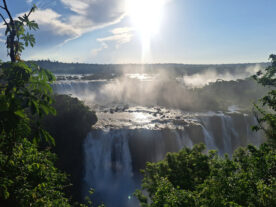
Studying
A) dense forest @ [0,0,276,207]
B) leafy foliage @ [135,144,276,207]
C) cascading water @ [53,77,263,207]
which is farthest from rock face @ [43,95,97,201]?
leafy foliage @ [135,144,276,207]

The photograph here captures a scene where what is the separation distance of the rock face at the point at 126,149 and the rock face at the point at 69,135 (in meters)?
1.02

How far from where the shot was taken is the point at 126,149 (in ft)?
98.6

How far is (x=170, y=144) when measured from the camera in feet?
103

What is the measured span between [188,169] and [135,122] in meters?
22.0

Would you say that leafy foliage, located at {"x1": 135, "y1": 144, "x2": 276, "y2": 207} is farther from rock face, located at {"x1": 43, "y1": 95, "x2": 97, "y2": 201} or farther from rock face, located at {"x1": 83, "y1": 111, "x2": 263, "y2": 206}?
rock face, located at {"x1": 43, "y1": 95, "x2": 97, "y2": 201}

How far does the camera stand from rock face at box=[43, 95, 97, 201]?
2870 centimetres

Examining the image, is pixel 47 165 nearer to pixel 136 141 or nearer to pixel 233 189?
pixel 233 189

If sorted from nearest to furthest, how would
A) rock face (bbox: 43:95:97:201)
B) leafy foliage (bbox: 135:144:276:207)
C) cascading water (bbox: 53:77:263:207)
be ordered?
leafy foliage (bbox: 135:144:276:207)
cascading water (bbox: 53:77:263:207)
rock face (bbox: 43:95:97:201)

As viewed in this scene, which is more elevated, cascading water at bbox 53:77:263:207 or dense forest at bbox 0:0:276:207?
dense forest at bbox 0:0:276:207

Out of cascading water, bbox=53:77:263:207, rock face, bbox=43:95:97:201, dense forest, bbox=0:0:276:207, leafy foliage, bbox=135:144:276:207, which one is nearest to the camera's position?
dense forest, bbox=0:0:276:207

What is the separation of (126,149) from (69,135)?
26.5 feet

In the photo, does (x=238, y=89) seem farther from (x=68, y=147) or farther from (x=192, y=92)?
(x=68, y=147)

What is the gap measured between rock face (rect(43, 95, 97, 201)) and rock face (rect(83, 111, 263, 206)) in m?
1.02

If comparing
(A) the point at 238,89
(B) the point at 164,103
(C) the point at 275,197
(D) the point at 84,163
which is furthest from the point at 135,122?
(A) the point at 238,89
